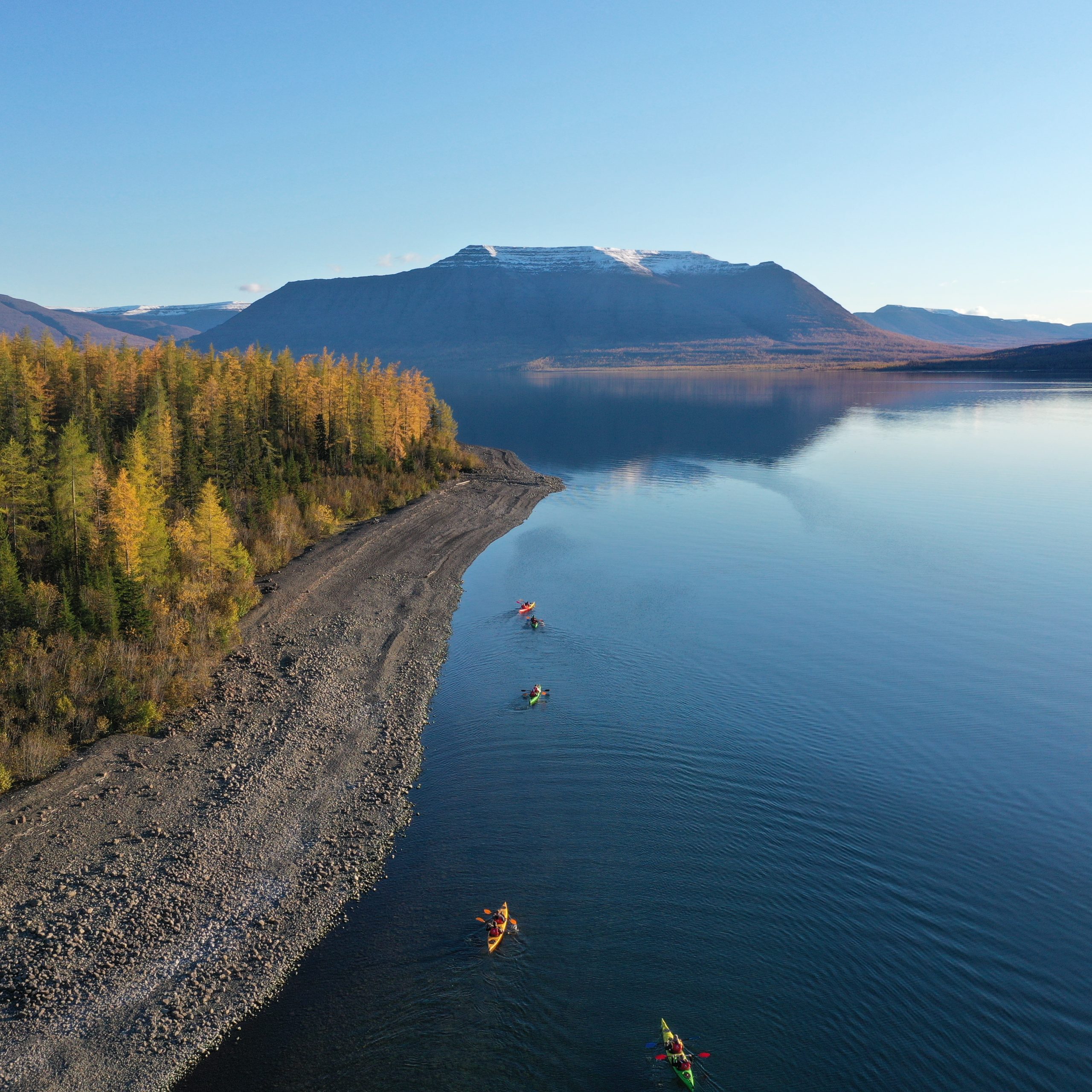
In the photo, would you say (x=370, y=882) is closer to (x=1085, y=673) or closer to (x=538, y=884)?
(x=538, y=884)

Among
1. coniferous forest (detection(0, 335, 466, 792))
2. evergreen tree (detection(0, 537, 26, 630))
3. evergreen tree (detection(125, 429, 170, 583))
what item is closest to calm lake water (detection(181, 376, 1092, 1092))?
coniferous forest (detection(0, 335, 466, 792))

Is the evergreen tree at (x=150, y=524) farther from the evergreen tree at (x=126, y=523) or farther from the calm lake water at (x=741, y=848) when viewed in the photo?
the calm lake water at (x=741, y=848)

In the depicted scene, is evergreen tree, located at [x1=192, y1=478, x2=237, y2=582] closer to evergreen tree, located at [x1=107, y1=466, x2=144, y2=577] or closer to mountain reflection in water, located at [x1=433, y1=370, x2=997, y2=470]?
evergreen tree, located at [x1=107, y1=466, x2=144, y2=577]

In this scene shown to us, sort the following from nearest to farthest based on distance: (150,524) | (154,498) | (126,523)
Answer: (126,523), (150,524), (154,498)

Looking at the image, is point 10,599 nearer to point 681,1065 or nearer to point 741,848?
point 741,848

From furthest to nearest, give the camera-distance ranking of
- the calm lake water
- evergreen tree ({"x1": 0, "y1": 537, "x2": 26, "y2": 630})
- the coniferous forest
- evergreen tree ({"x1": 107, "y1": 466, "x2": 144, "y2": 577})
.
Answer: evergreen tree ({"x1": 107, "y1": 466, "x2": 144, "y2": 577}) < evergreen tree ({"x1": 0, "y1": 537, "x2": 26, "y2": 630}) < the coniferous forest < the calm lake water

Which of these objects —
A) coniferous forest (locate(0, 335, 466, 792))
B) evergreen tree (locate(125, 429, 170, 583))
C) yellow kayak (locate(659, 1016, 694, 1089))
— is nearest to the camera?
yellow kayak (locate(659, 1016, 694, 1089))

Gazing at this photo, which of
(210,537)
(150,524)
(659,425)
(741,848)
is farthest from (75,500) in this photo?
(659,425)
